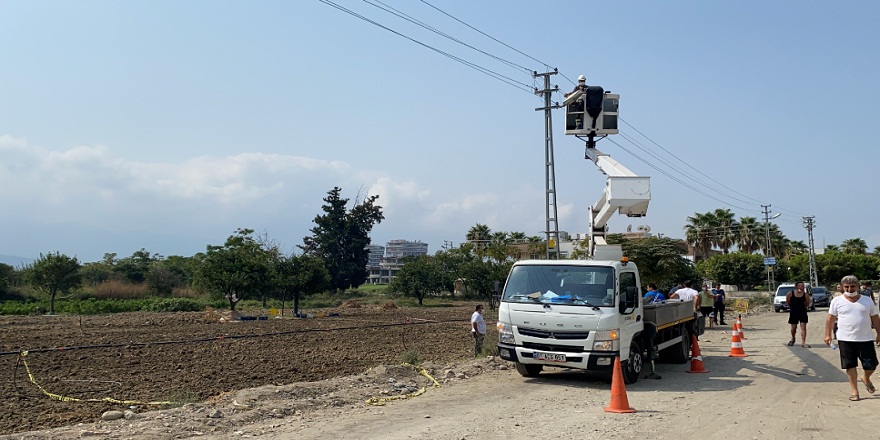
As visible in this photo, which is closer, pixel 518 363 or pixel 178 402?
pixel 178 402

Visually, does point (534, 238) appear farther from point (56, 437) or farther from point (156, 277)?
point (56, 437)

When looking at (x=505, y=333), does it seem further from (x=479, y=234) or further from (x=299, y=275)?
(x=479, y=234)

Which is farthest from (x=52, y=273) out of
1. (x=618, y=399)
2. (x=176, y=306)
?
(x=618, y=399)

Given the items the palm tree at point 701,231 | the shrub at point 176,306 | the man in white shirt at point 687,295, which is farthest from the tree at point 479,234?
the man in white shirt at point 687,295

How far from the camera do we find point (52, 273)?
4725 centimetres

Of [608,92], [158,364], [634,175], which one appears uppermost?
[608,92]

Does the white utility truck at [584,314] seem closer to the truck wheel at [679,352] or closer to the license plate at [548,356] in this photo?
the license plate at [548,356]

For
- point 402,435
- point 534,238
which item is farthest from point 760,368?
point 534,238

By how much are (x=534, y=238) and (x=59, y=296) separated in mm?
58978

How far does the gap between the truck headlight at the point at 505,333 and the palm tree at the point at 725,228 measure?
75949 mm

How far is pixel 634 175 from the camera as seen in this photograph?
13.8 meters

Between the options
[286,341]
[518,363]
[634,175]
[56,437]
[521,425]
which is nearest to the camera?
[56,437]

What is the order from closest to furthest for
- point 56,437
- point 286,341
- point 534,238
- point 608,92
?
point 56,437, point 608,92, point 286,341, point 534,238

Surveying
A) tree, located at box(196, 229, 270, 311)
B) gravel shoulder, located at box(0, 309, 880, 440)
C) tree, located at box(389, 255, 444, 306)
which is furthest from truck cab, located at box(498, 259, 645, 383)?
tree, located at box(389, 255, 444, 306)
